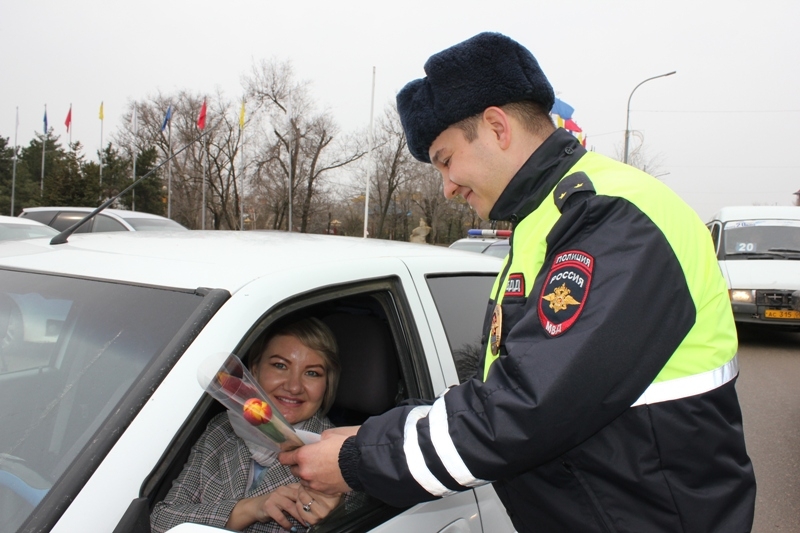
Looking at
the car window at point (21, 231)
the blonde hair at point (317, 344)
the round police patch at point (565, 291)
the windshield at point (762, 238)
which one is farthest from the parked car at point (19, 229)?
the windshield at point (762, 238)

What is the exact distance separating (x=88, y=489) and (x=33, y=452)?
26 centimetres

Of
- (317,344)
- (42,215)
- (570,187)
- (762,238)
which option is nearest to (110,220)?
(42,215)

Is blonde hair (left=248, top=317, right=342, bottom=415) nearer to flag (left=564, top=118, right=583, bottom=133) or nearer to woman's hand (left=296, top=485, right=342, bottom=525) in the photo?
woman's hand (left=296, top=485, right=342, bottom=525)

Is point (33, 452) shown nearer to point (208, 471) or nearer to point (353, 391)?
point (208, 471)

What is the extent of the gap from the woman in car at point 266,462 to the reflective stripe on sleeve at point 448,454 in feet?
1.40

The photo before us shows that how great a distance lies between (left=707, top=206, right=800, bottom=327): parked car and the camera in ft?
27.2

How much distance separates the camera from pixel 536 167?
1393 mm

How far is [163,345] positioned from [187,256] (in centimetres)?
39

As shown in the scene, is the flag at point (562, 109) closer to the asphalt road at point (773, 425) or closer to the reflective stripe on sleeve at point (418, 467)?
the asphalt road at point (773, 425)

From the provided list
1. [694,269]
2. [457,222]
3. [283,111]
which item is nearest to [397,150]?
[283,111]

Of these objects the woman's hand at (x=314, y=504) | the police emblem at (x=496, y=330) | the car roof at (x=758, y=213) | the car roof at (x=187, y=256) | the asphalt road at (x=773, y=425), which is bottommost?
the asphalt road at (x=773, y=425)

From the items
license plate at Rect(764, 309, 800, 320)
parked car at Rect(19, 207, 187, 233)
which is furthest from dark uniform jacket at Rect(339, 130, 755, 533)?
license plate at Rect(764, 309, 800, 320)

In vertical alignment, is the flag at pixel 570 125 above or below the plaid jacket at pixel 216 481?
above

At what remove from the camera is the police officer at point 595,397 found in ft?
3.42
